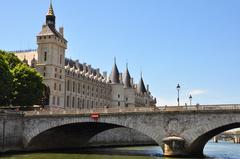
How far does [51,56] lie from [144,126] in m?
47.3

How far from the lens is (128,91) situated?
13375 centimetres

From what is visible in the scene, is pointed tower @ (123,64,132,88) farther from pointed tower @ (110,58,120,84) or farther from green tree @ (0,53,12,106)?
green tree @ (0,53,12,106)

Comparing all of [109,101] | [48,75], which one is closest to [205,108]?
[48,75]

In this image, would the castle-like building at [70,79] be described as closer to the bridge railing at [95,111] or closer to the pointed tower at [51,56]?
the pointed tower at [51,56]

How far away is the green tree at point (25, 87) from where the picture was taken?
6806 centimetres

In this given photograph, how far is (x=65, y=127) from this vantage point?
6112 centimetres

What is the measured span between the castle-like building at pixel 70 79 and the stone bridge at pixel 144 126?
31.1m

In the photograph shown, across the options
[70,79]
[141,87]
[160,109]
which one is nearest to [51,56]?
[70,79]

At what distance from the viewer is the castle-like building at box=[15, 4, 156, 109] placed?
93.1 meters

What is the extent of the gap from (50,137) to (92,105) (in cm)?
5847

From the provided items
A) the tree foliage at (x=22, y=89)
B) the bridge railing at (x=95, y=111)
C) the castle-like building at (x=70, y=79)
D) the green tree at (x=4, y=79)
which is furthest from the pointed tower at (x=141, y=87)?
the bridge railing at (x=95, y=111)

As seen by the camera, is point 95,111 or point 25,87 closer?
point 95,111

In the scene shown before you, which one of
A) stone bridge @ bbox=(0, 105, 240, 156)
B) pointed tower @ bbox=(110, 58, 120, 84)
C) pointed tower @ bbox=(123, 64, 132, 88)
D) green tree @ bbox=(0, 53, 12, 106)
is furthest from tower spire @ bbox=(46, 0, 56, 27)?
pointed tower @ bbox=(123, 64, 132, 88)

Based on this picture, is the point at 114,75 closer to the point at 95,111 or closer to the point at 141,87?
the point at 141,87
